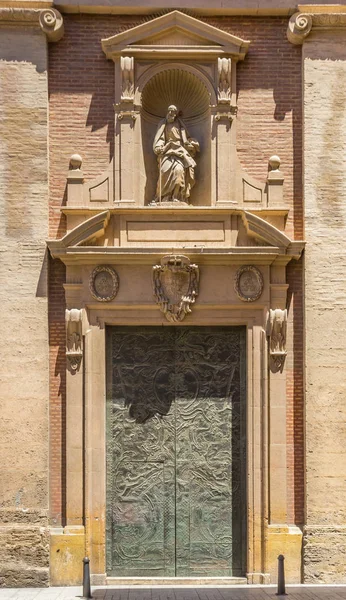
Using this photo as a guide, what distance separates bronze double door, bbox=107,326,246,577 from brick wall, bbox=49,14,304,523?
126cm

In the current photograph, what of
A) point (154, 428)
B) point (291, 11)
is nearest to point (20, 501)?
point (154, 428)

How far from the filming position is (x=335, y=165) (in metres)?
15.2

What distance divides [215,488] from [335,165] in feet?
16.6

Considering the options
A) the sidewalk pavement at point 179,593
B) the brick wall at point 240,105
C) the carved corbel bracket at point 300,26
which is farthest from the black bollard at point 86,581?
the carved corbel bracket at point 300,26

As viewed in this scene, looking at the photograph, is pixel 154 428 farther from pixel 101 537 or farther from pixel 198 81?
pixel 198 81

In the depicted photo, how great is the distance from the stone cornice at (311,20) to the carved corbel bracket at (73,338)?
521 centimetres

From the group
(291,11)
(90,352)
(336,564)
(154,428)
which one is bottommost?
(336,564)

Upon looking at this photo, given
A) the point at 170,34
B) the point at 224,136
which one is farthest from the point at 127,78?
the point at 224,136

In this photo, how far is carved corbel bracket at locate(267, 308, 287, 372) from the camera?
14.9m

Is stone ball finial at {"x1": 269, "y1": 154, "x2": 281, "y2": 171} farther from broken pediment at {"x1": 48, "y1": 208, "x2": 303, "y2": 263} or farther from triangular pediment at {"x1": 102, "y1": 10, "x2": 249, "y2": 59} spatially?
triangular pediment at {"x1": 102, "y1": 10, "x2": 249, "y2": 59}

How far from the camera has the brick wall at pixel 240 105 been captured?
50.2 ft

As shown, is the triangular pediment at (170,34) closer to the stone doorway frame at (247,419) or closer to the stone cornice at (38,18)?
the stone cornice at (38,18)

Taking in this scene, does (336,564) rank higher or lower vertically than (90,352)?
lower

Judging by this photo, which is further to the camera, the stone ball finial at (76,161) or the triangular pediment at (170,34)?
the triangular pediment at (170,34)
